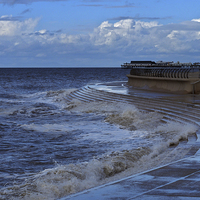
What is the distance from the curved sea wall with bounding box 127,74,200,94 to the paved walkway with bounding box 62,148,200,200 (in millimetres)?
18647

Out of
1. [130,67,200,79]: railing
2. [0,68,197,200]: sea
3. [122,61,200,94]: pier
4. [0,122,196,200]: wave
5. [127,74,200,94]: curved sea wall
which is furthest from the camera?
[130,67,200,79]: railing

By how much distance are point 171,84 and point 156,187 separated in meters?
22.8

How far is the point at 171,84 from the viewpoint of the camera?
27688 mm

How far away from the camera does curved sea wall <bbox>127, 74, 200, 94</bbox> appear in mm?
24625

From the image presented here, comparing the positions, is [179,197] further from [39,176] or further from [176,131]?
[176,131]

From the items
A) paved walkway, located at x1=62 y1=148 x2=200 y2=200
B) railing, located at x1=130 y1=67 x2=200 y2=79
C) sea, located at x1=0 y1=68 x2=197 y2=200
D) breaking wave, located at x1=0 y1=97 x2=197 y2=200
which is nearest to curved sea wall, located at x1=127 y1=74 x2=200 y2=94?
railing, located at x1=130 y1=67 x2=200 y2=79

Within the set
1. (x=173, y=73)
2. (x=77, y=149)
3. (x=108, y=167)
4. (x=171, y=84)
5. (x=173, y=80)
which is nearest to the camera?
(x=108, y=167)

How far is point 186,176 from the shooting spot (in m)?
6.08

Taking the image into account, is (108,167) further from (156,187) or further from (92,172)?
(156,187)

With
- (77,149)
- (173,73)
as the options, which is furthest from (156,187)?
(173,73)

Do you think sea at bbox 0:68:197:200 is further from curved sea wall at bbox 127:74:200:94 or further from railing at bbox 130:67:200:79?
railing at bbox 130:67:200:79

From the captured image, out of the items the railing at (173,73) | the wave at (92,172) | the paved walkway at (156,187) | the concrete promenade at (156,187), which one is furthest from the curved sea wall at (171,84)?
the paved walkway at (156,187)

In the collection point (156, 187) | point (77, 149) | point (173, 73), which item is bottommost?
point (77, 149)

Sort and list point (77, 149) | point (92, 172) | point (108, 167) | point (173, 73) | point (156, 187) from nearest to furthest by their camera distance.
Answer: point (156, 187) < point (92, 172) < point (108, 167) < point (77, 149) < point (173, 73)
